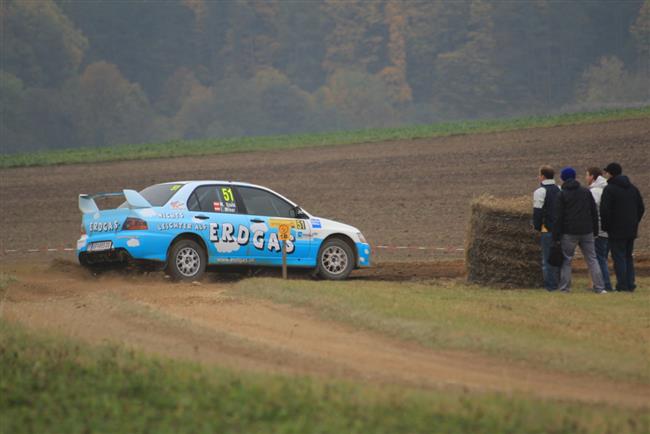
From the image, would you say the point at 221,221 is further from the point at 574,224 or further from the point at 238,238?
the point at 574,224

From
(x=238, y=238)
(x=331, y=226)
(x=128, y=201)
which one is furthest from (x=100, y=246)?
(x=331, y=226)

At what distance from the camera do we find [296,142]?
45688 mm

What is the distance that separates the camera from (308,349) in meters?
11.8

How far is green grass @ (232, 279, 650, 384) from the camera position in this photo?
11.7m

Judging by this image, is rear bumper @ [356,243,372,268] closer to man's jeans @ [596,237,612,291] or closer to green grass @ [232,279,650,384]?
green grass @ [232,279,650,384]

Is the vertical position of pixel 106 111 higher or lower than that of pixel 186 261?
higher

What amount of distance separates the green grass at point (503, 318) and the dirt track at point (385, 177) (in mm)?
Answer: 7406

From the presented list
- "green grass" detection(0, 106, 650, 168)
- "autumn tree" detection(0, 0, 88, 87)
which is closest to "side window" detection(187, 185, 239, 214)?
"green grass" detection(0, 106, 650, 168)

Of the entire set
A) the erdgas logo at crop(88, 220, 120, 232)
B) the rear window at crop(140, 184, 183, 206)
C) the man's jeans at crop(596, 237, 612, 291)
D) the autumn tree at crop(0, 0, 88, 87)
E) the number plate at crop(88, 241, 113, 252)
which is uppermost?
the autumn tree at crop(0, 0, 88, 87)

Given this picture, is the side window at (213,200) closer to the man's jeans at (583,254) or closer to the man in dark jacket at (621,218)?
the man's jeans at (583,254)

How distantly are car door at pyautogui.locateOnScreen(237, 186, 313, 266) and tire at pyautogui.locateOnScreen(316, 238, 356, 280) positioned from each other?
283mm

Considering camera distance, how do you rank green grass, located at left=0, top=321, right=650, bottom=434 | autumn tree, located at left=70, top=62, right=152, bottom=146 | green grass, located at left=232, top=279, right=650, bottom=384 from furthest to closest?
autumn tree, located at left=70, top=62, right=152, bottom=146 < green grass, located at left=232, top=279, right=650, bottom=384 < green grass, located at left=0, top=321, right=650, bottom=434

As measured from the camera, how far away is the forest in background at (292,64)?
86.5m

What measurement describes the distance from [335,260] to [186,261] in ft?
8.52
